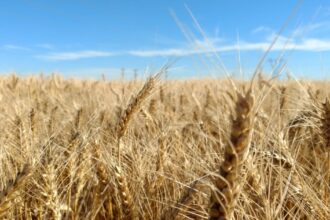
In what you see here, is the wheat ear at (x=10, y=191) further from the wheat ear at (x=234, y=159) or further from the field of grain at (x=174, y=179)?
the wheat ear at (x=234, y=159)

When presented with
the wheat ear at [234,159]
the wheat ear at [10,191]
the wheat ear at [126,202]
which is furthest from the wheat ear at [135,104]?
the wheat ear at [234,159]

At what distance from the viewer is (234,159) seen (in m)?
0.85

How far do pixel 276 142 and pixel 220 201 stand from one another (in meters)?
0.85

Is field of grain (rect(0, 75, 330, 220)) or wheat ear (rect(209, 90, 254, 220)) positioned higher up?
wheat ear (rect(209, 90, 254, 220))

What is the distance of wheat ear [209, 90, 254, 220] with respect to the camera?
83cm

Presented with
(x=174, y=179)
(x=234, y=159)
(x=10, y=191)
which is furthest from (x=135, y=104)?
(x=234, y=159)

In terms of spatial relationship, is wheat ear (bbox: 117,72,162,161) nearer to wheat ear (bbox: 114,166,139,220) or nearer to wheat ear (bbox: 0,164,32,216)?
wheat ear (bbox: 114,166,139,220)

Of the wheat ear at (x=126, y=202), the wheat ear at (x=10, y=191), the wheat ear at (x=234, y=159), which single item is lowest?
the wheat ear at (x=126, y=202)

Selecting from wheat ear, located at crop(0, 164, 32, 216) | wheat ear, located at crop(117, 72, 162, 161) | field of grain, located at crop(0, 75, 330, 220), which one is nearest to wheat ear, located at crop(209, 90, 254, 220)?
field of grain, located at crop(0, 75, 330, 220)

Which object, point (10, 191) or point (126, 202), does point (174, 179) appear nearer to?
point (126, 202)

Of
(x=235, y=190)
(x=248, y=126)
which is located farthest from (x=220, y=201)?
(x=248, y=126)

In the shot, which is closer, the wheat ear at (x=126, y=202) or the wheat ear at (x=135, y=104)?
the wheat ear at (x=126, y=202)

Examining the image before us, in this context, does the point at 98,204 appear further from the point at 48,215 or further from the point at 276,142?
the point at 276,142

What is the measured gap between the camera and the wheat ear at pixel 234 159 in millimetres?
831
